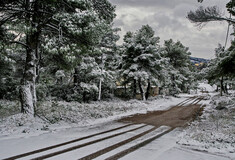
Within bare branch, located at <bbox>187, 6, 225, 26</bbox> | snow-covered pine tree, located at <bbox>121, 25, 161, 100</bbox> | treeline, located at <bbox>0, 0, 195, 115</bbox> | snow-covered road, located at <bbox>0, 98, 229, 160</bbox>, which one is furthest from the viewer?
A: snow-covered pine tree, located at <bbox>121, 25, 161, 100</bbox>

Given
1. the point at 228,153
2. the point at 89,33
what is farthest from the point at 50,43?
the point at 228,153

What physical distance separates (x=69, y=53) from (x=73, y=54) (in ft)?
2.32

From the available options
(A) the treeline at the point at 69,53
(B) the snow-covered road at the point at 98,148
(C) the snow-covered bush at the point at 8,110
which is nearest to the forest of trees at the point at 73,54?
(A) the treeline at the point at 69,53

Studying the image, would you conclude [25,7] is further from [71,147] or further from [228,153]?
[228,153]

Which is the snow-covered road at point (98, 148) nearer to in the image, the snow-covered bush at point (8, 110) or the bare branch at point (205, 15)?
the snow-covered bush at point (8, 110)

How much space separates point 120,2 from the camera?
9.56 m

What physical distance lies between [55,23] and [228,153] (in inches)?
357

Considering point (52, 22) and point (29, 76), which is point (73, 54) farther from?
point (29, 76)

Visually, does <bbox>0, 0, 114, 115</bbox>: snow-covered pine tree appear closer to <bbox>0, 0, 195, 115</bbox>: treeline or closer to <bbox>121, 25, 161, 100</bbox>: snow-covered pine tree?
<bbox>0, 0, 195, 115</bbox>: treeline

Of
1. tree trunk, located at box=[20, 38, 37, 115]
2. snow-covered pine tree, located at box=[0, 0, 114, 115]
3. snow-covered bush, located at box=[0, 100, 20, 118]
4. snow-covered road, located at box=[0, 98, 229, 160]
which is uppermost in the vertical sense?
snow-covered pine tree, located at box=[0, 0, 114, 115]

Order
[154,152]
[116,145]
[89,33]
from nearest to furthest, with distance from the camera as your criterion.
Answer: [154,152] < [116,145] < [89,33]

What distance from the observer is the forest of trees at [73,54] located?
6703 mm

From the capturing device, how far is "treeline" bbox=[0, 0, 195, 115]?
21.9 ft

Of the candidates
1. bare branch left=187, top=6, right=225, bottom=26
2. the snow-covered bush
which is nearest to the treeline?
the snow-covered bush
